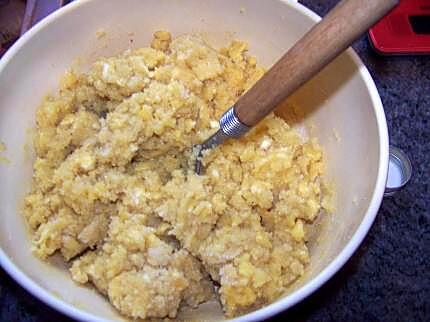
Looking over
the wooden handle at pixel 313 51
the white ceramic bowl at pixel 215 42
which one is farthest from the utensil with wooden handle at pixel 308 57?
the white ceramic bowl at pixel 215 42

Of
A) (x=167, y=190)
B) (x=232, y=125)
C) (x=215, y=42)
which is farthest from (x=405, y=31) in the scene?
(x=167, y=190)

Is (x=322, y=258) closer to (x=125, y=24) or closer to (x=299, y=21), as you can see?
(x=299, y=21)

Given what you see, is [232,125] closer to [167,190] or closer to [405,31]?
[167,190]

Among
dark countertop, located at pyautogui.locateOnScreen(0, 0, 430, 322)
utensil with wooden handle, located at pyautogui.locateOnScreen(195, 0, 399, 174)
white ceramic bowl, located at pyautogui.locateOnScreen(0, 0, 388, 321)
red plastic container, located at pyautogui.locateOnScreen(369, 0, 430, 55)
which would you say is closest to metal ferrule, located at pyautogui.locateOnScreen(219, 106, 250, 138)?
utensil with wooden handle, located at pyautogui.locateOnScreen(195, 0, 399, 174)

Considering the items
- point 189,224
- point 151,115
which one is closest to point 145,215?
point 189,224

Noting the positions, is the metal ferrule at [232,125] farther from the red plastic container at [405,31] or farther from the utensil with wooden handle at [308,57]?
the red plastic container at [405,31]

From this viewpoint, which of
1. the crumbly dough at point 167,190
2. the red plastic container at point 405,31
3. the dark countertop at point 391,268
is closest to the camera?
the crumbly dough at point 167,190

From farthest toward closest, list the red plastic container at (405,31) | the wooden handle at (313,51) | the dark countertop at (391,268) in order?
the red plastic container at (405,31) → the dark countertop at (391,268) → the wooden handle at (313,51)
